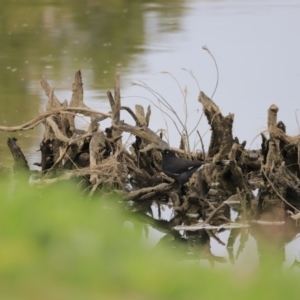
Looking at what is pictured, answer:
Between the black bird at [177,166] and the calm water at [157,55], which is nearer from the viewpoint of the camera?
the black bird at [177,166]

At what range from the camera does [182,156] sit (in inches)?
284

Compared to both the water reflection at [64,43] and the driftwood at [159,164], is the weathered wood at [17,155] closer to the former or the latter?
the driftwood at [159,164]

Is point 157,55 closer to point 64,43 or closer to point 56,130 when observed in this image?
point 64,43

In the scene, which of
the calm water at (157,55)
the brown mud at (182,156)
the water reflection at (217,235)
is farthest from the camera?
the calm water at (157,55)

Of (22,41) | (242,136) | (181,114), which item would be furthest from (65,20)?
(242,136)

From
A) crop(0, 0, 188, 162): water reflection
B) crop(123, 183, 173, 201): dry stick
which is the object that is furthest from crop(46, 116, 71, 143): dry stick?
crop(0, 0, 188, 162): water reflection

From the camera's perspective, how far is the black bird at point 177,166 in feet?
21.7

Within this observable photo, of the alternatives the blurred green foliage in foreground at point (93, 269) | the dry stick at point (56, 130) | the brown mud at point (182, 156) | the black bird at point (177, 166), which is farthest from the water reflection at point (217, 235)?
the blurred green foliage in foreground at point (93, 269)

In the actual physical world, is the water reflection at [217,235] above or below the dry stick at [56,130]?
below

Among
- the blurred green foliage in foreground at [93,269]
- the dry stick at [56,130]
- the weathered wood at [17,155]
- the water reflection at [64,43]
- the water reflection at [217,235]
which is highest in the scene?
the blurred green foliage in foreground at [93,269]

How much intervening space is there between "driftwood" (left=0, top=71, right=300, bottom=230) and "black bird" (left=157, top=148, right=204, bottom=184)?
0.05m

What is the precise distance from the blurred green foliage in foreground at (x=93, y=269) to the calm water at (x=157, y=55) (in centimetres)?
624

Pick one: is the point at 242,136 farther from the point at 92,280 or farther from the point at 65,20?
the point at 65,20

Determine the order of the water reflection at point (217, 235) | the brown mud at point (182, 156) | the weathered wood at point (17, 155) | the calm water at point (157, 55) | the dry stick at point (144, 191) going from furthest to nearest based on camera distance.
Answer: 1. the calm water at point (157, 55)
2. the weathered wood at point (17, 155)
3. the dry stick at point (144, 191)
4. the brown mud at point (182, 156)
5. the water reflection at point (217, 235)
